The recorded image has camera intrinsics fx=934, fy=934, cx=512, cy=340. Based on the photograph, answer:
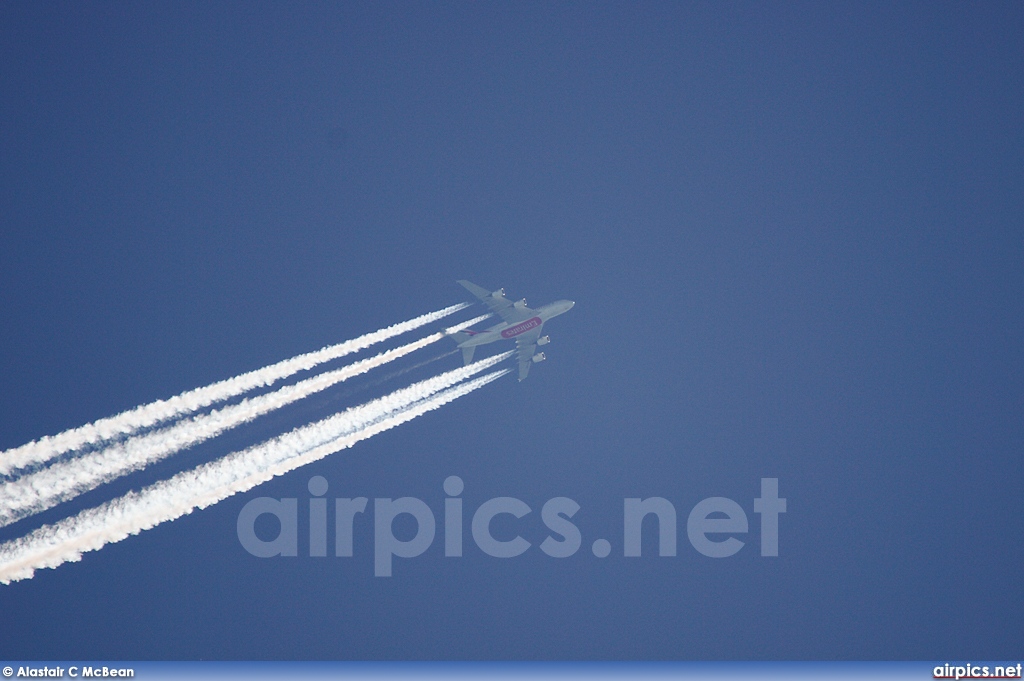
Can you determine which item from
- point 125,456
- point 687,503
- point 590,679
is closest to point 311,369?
point 125,456

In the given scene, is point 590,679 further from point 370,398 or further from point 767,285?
point 767,285

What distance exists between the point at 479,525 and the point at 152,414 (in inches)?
1021

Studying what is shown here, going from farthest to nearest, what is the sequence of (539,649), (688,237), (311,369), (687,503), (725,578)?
(688,237), (687,503), (725,578), (539,649), (311,369)

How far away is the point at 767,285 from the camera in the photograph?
78.7 metres

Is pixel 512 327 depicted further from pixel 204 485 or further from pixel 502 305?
pixel 204 485

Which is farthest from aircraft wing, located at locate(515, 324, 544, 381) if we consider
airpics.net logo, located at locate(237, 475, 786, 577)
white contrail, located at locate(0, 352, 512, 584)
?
airpics.net logo, located at locate(237, 475, 786, 577)

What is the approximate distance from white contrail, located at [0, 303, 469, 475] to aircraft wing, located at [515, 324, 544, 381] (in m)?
7.05

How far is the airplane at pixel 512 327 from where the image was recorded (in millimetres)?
50719

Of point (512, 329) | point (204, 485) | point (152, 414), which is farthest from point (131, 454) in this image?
point (512, 329)

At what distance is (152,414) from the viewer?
39.9 meters

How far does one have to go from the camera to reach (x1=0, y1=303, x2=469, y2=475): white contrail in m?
35.9

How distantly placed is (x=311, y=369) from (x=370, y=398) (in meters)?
3.85

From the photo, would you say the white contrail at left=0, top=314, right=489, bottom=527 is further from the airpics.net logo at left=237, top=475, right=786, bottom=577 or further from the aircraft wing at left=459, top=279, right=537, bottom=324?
the airpics.net logo at left=237, top=475, right=786, bottom=577

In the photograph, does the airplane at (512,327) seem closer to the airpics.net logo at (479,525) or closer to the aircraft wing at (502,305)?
the aircraft wing at (502,305)
